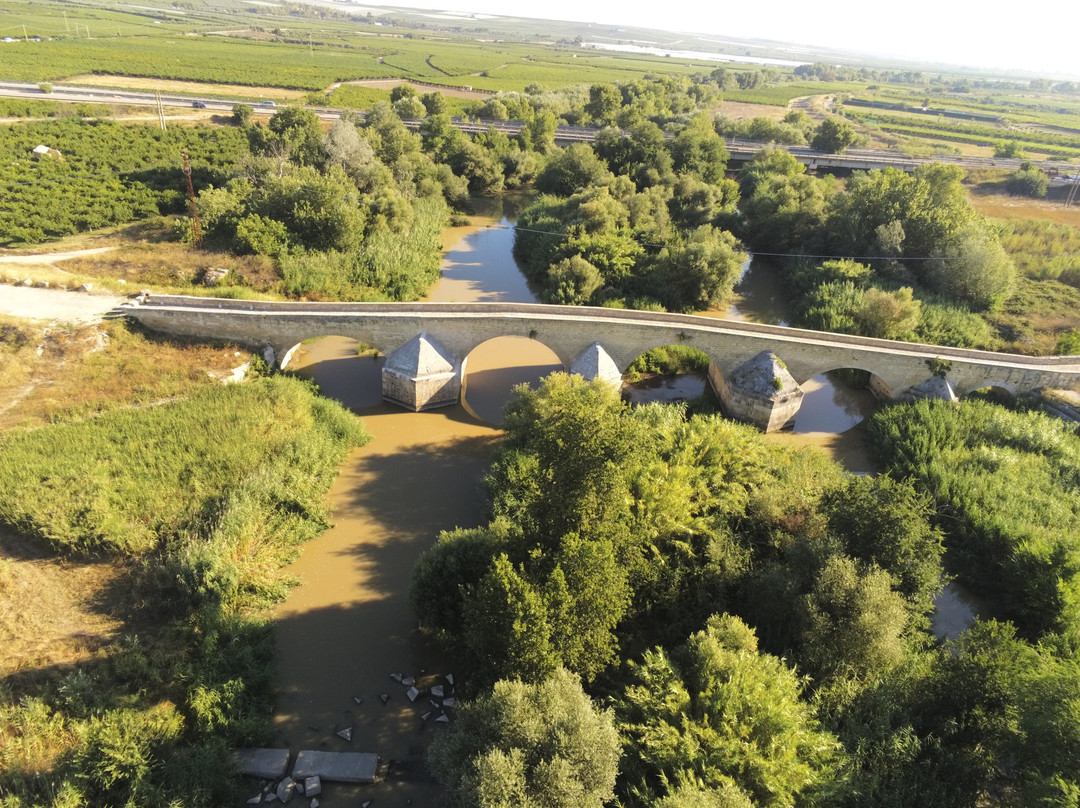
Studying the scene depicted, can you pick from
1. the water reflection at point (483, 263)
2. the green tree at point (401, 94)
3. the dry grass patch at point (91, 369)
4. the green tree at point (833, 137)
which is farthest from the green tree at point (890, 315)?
the green tree at point (401, 94)

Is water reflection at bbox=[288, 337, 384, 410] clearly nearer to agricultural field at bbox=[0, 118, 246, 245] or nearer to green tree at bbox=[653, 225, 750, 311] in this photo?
green tree at bbox=[653, 225, 750, 311]

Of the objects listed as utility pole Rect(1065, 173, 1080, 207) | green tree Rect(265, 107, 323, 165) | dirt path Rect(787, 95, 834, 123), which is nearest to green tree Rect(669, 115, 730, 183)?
green tree Rect(265, 107, 323, 165)

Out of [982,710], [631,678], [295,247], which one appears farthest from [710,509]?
[295,247]

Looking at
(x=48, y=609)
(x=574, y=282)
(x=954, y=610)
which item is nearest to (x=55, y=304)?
(x=48, y=609)

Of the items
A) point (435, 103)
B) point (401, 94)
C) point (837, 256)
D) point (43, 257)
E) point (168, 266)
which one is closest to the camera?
point (43, 257)

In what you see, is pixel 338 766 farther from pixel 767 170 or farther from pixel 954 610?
pixel 767 170
